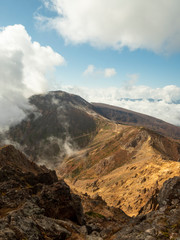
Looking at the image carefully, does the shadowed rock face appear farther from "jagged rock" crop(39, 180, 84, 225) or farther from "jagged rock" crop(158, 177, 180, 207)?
"jagged rock" crop(158, 177, 180, 207)

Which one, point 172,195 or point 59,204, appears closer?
point 172,195

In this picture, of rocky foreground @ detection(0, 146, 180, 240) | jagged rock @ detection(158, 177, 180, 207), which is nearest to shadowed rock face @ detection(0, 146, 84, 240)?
rocky foreground @ detection(0, 146, 180, 240)

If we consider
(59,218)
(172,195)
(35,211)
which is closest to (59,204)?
(59,218)

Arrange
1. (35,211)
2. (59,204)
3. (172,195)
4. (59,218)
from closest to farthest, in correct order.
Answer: (35,211), (59,218), (172,195), (59,204)

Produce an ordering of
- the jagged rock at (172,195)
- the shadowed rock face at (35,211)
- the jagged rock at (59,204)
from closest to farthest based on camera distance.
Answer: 1. the shadowed rock face at (35,211)
2. the jagged rock at (172,195)
3. the jagged rock at (59,204)

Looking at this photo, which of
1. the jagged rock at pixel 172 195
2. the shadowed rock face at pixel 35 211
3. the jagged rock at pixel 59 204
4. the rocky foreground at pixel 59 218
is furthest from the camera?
the jagged rock at pixel 59 204

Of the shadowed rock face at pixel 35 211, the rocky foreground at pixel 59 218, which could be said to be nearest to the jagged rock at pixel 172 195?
the rocky foreground at pixel 59 218

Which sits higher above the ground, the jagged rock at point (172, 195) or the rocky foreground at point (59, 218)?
the jagged rock at point (172, 195)

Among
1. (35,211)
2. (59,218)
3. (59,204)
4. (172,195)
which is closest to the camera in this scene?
(35,211)

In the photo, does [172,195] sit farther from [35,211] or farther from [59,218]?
[35,211]

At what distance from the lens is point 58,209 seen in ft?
93.0

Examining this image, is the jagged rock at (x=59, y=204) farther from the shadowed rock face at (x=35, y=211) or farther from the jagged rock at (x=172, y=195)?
the jagged rock at (x=172, y=195)

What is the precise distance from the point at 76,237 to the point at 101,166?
17732 cm

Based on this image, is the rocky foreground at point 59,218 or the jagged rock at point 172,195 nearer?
the rocky foreground at point 59,218
